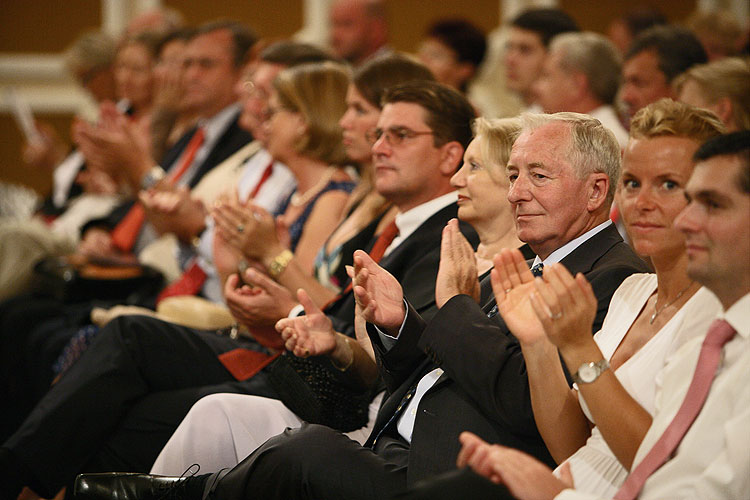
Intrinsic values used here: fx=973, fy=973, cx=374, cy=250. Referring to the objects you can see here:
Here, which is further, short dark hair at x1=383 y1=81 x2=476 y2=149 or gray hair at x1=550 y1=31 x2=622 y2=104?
gray hair at x1=550 y1=31 x2=622 y2=104

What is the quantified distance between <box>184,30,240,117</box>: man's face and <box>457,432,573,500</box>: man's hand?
3580 mm

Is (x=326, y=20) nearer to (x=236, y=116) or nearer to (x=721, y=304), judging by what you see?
(x=236, y=116)

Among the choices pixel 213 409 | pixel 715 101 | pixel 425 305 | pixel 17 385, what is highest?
pixel 715 101

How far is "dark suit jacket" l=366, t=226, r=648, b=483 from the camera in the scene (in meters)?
2.03

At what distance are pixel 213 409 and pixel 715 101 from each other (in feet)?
6.04

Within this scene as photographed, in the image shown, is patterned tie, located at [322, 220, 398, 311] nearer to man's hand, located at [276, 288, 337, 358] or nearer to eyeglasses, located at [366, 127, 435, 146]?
eyeglasses, located at [366, 127, 435, 146]

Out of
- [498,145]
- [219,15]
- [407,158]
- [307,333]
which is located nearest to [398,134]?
[407,158]

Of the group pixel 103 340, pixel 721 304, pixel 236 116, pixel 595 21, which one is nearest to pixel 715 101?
pixel 721 304

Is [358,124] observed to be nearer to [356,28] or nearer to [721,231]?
[721,231]

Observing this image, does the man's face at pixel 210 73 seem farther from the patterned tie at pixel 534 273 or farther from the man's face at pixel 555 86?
the patterned tie at pixel 534 273

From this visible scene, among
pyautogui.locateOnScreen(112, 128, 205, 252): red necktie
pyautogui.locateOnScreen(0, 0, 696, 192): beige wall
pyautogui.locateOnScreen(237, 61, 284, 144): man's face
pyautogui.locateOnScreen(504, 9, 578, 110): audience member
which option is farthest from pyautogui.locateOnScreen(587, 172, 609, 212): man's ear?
pyautogui.locateOnScreen(0, 0, 696, 192): beige wall

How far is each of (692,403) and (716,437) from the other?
0.07 m

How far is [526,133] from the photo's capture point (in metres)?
2.30

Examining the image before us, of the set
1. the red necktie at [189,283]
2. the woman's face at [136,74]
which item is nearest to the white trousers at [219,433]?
the red necktie at [189,283]
